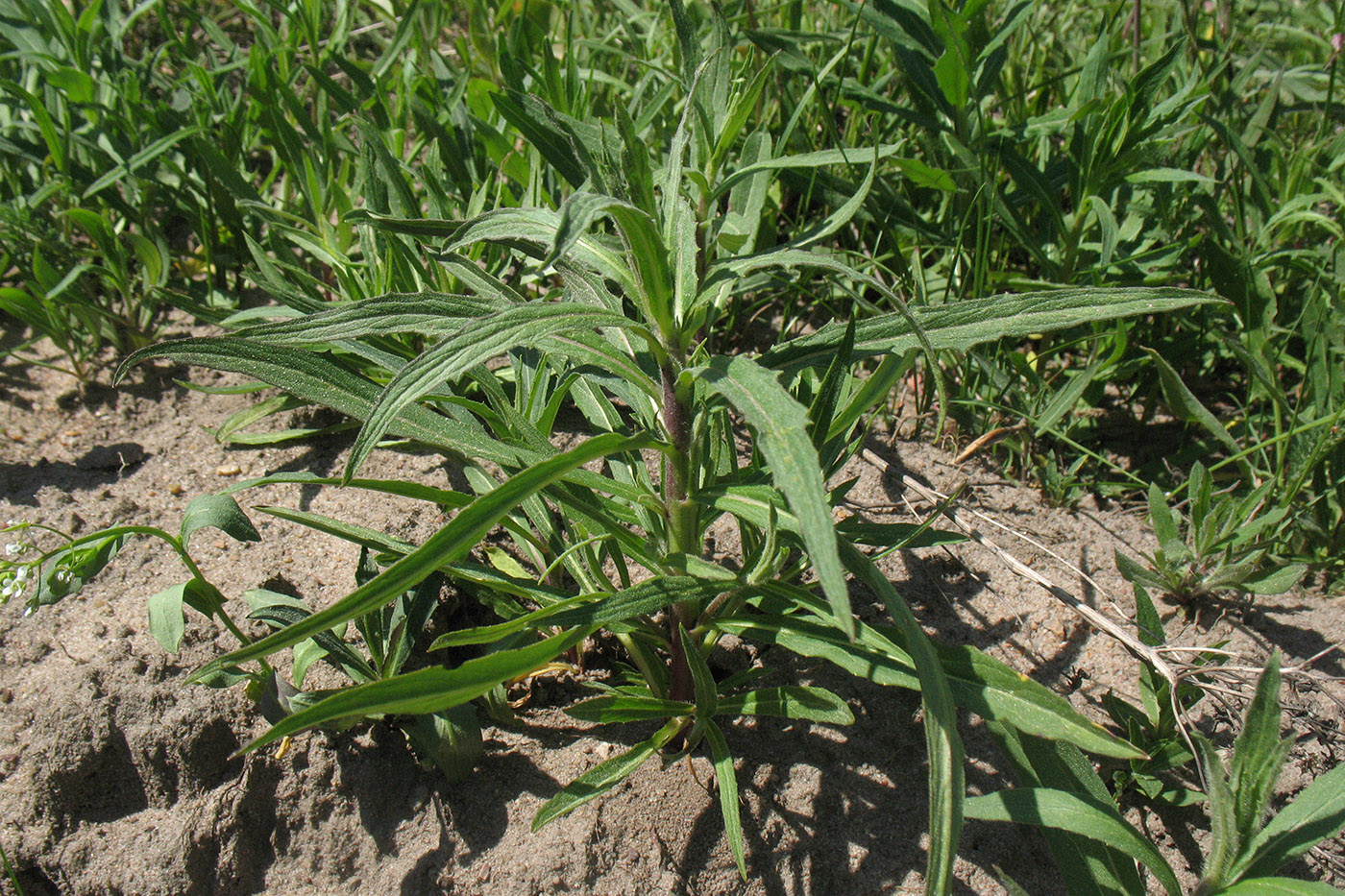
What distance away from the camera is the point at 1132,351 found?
2.22 m

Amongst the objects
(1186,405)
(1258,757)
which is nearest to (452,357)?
(1258,757)

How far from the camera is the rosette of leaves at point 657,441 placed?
111 centimetres

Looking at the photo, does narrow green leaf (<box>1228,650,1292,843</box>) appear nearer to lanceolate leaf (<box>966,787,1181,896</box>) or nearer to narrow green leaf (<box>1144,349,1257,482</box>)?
lanceolate leaf (<box>966,787,1181,896</box>)

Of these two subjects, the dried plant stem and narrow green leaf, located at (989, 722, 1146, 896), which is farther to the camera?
the dried plant stem

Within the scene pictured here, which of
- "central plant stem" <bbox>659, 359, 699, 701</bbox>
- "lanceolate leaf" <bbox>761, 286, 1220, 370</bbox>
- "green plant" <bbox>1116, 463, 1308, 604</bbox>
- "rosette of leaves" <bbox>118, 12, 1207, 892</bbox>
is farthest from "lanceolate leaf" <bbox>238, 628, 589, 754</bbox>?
"green plant" <bbox>1116, 463, 1308, 604</bbox>

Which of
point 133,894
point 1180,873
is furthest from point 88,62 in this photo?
point 1180,873

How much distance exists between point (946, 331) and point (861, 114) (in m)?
1.34

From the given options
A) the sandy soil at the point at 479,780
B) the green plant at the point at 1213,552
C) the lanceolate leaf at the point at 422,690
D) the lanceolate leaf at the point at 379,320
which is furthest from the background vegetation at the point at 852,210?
the lanceolate leaf at the point at 422,690

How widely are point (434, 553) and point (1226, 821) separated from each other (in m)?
1.19

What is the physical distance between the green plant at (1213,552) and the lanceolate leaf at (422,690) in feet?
4.01

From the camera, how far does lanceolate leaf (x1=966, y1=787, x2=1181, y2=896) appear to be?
4.30 ft

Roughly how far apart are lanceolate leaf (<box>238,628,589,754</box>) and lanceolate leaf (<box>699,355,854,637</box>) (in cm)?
40

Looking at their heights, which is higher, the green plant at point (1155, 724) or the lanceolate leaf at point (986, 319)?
the lanceolate leaf at point (986, 319)

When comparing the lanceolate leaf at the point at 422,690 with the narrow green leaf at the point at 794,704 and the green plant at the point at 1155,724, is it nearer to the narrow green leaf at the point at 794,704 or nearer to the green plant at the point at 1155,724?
the narrow green leaf at the point at 794,704
